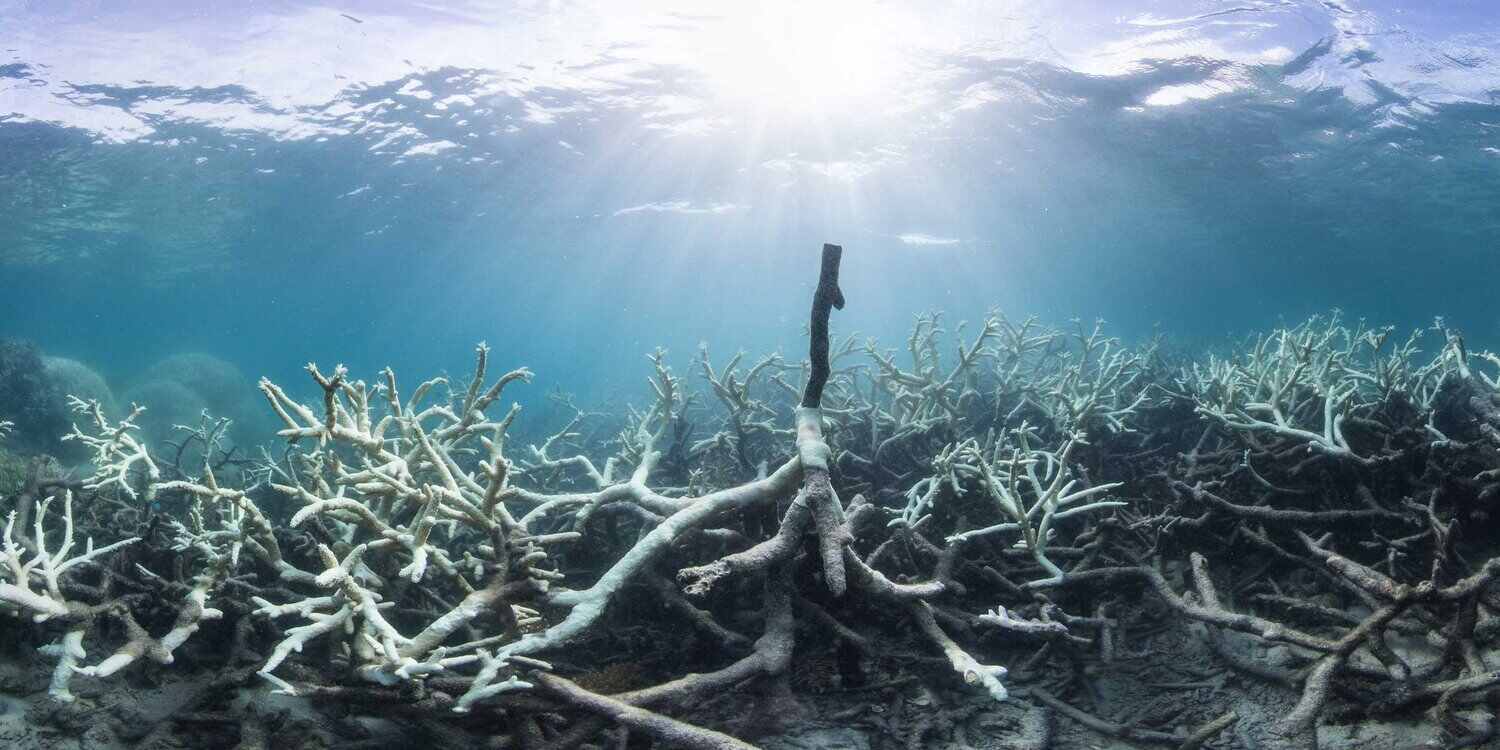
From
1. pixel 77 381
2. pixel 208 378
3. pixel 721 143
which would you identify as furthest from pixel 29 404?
pixel 721 143

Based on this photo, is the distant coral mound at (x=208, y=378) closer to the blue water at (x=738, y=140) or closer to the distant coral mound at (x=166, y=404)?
the distant coral mound at (x=166, y=404)

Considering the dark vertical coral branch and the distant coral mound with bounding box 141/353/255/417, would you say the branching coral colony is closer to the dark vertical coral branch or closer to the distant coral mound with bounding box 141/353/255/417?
the dark vertical coral branch

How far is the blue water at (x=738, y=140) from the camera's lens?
14.2m

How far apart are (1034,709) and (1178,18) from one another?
15.5 meters

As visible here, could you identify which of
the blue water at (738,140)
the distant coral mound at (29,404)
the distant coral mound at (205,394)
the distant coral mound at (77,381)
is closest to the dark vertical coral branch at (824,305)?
the blue water at (738,140)

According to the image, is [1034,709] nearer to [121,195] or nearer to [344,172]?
[344,172]

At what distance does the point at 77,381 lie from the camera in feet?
63.3

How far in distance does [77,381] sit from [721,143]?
19475 millimetres

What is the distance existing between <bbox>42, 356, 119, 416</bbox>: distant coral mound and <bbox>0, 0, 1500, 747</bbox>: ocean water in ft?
2.79

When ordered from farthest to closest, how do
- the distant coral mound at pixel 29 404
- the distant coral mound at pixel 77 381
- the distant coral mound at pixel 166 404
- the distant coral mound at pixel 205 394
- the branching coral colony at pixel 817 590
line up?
the distant coral mound at pixel 205 394 < the distant coral mound at pixel 166 404 < the distant coral mound at pixel 77 381 < the distant coral mound at pixel 29 404 < the branching coral colony at pixel 817 590

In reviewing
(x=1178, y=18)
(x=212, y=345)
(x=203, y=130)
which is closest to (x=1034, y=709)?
(x=1178, y=18)

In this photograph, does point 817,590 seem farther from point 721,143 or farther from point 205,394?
point 205,394

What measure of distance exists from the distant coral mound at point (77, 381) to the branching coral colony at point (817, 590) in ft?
60.2

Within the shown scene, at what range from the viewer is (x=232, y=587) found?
3586mm
